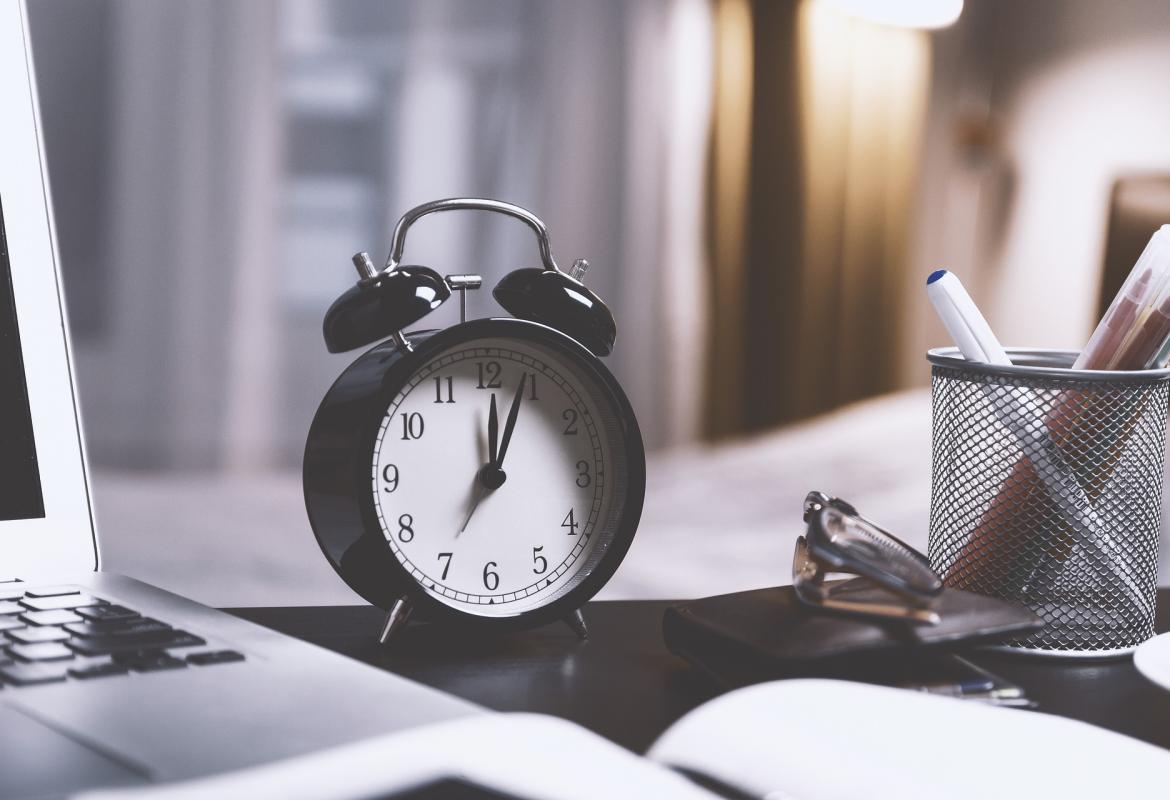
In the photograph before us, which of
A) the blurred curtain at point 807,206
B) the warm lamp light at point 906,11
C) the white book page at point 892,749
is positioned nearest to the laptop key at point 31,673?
the white book page at point 892,749

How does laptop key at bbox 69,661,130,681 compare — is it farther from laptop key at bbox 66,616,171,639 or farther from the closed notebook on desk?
the closed notebook on desk

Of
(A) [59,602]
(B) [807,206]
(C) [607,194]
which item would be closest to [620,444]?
(A) [59,602]

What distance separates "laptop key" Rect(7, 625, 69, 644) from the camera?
436 mm

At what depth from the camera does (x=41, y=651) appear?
16.5 inches

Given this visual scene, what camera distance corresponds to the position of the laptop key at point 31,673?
0.39 meters

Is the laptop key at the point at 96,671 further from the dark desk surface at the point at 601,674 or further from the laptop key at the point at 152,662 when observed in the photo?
the dark desk surface at the point at 601,674

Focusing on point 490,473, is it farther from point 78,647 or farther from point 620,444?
point 78,647

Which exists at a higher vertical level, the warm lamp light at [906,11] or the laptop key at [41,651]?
the warm lamp light at [906,11]

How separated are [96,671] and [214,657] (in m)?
0.04

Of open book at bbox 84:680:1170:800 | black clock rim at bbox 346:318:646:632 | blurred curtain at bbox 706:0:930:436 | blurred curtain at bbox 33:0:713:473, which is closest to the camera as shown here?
open book at bbox 84:680:1170:800

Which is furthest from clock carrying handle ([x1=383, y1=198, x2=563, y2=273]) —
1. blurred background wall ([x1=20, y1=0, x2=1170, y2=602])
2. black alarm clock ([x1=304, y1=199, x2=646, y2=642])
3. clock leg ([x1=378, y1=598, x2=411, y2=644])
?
blurred background wall ([x1=20, y1=0, x2=1170, y2=602])

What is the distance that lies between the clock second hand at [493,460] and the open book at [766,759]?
0.20 m

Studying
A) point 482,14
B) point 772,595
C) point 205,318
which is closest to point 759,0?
point 482,14

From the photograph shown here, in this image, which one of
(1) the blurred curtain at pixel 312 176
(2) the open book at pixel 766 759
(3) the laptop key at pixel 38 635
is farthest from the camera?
(1) the blurred curtain at pixel 312 176
